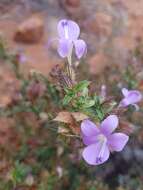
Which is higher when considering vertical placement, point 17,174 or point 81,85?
point 81,85

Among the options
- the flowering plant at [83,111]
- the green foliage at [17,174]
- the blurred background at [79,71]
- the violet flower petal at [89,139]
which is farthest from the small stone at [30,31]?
the violet flower petal at [89,139]

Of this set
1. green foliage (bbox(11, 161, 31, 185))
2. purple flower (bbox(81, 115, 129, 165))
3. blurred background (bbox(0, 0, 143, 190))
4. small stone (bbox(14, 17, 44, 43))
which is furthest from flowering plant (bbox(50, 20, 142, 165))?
small stone (bbox(14, 17, 44, 43))

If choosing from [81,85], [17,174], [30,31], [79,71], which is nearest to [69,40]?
[81,85]

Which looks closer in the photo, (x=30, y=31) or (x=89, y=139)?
(x=89, y=139)

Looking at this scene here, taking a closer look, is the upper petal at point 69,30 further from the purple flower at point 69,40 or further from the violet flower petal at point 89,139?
the violet flower petal at point 89,139

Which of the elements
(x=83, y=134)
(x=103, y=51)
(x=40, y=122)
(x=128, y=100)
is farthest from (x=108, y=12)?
(x=83, y=134)

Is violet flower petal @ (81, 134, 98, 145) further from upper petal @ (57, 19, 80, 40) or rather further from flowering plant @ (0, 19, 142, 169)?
upper petal @ (57, 19, 80, 40)

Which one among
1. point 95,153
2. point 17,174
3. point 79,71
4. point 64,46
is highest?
point 64,46

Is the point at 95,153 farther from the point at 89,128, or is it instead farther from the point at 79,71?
the point at 79,71
